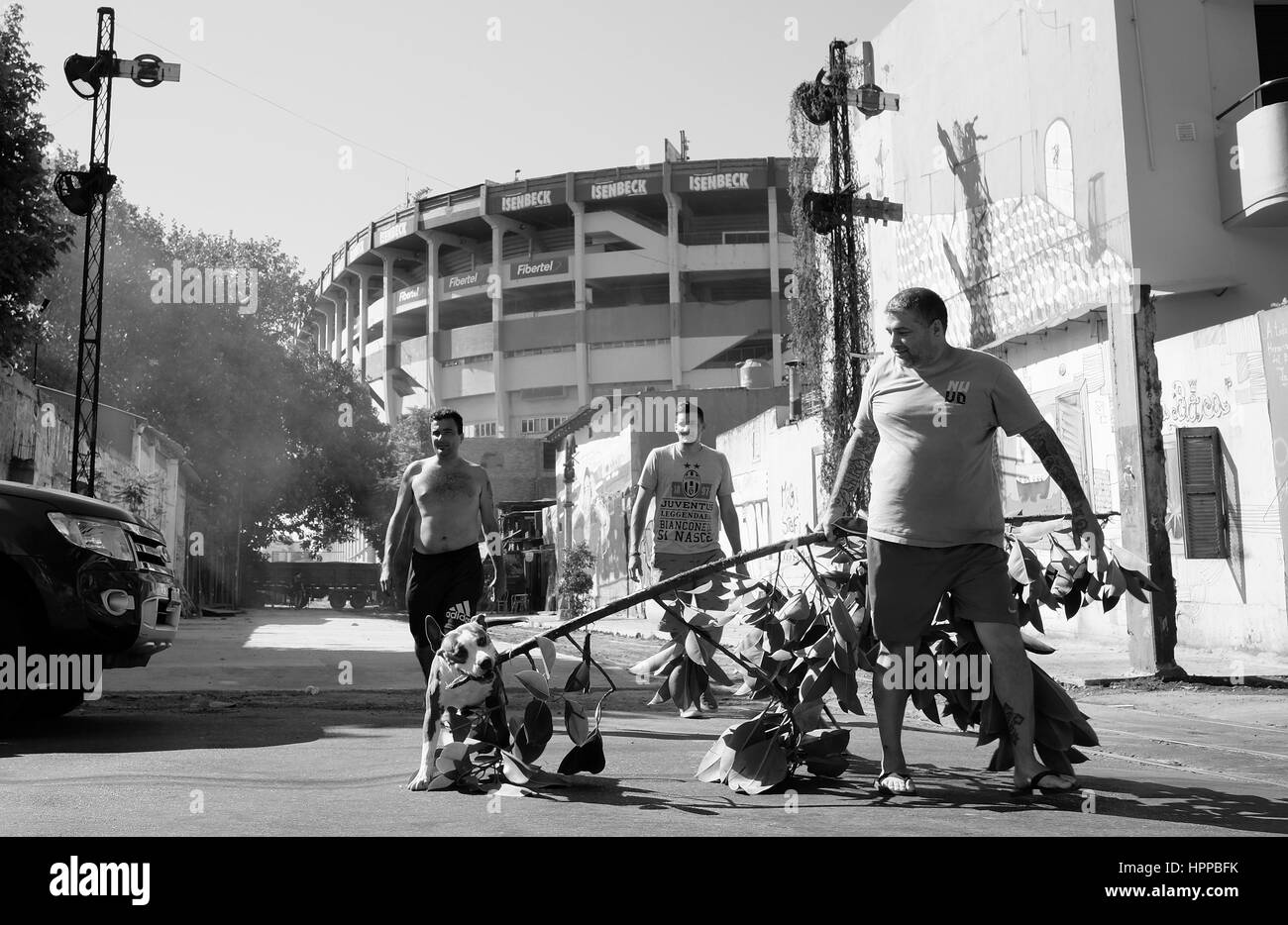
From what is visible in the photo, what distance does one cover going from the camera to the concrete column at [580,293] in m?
57.9

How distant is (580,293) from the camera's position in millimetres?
58625

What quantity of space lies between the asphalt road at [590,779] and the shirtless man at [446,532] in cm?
73

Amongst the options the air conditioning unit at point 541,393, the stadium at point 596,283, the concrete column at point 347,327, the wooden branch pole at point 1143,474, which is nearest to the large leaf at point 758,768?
the wooden branch pole at point 1143,474

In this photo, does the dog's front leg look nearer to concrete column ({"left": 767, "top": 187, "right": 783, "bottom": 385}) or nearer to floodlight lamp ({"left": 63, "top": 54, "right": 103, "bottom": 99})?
floodlight lamp ({"left": 63, "top": 54, "right": 103, "bottom": 99})

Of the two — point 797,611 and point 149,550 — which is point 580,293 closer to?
point 149,550

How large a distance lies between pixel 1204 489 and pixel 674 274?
47112 mm

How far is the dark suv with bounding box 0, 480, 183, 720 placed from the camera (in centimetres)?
634

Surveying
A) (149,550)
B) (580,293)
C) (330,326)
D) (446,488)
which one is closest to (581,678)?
(446,488)

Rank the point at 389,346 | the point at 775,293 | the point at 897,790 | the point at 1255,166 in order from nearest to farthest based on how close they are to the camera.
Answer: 1. the point at 897,790
2. the point at 1255,166
3. the point at 775,293
4. the point at 389,346

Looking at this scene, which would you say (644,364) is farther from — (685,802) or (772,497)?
(685,802)

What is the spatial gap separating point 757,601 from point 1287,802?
2.05 meters

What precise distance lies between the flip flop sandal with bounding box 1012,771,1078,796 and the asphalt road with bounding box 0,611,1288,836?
71 millimetres
